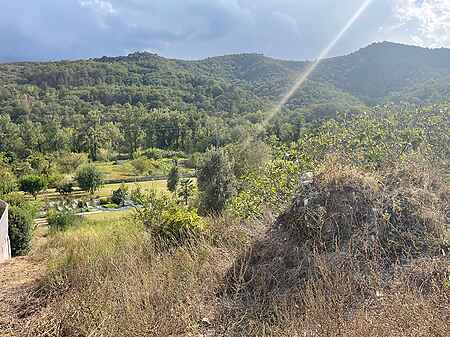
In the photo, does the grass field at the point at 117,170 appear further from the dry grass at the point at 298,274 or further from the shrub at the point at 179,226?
the dry grass at the point at 298,274

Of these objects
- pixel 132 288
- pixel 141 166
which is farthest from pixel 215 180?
pixel 141 166

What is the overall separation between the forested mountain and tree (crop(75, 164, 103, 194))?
44.3 ft

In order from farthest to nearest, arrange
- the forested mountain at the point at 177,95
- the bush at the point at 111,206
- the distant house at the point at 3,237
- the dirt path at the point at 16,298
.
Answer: the forested mountain at the point at 177,95 → the bush at the point at 111,206 → the distant house at the point at 3,237 → the dirt path at the point at 16,298

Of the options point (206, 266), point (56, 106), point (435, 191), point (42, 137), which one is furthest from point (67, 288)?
point (56, 106)

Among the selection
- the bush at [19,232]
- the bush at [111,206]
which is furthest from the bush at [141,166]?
the bush at [19,232]

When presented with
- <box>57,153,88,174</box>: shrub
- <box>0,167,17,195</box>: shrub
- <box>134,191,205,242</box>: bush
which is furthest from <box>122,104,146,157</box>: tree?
<box>134,191,205,242</box>: bush

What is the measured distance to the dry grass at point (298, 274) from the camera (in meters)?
2.59

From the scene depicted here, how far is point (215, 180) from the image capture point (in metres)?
16.1

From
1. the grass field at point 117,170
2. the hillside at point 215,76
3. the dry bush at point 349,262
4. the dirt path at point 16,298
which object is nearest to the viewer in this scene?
the dry bush at point 349,262

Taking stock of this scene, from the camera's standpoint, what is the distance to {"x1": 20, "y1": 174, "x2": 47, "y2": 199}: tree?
2820 cm

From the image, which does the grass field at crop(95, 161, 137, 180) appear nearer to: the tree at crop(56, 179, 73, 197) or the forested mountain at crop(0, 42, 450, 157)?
the forested mountain at crop(0, 42, 450, 157)

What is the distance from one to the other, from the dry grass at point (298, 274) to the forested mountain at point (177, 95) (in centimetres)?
2901

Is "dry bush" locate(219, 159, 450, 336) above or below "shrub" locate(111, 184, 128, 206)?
above

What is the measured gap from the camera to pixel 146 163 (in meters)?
37.9
